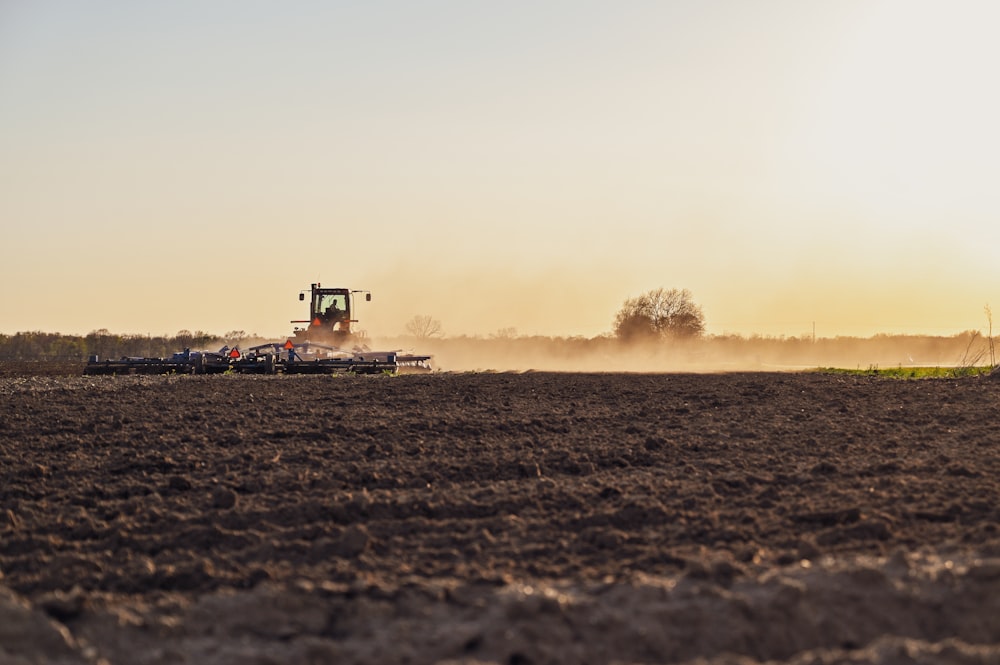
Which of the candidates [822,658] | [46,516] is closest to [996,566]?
[822,658]

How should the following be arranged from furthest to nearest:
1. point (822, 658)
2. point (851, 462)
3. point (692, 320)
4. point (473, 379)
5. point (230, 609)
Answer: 1. point (692, 320)
2. point (473, 379)
3. point (851, 462)
4. point (230, 609)
5. point (822, 658)

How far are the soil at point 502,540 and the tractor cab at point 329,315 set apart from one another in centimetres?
2215

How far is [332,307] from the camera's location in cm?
3781

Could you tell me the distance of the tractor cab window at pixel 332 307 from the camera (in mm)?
37625

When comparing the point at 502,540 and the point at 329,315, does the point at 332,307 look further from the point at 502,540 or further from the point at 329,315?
the point at 502,540

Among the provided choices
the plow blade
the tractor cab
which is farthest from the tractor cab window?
the plow blade

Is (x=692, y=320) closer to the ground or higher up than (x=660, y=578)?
higher up

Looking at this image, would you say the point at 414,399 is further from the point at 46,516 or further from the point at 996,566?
the point at 996,566

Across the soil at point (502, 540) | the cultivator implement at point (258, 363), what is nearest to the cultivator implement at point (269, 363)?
the cultivator implement at point (258, 363)

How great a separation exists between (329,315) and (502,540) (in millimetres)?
30676

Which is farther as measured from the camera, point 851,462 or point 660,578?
point 851,462

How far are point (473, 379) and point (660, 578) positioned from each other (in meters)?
17.7

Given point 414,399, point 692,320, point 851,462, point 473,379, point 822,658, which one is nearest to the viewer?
point 822,658

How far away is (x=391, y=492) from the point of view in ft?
30.7
